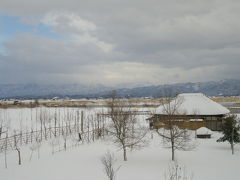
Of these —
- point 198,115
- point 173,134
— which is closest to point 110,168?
point 173,134

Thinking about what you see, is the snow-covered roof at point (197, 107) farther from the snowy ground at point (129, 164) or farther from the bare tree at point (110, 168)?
the bare tree at point (110, 168)

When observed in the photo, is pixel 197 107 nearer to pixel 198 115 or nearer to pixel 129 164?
pixel 198 115

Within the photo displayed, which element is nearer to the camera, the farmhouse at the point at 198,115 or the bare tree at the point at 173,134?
the bare tree at the point at 173,134

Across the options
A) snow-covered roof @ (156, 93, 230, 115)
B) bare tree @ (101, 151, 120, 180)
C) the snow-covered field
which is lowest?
the snow-covered field

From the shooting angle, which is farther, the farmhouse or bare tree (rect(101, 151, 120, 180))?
the farmhouse

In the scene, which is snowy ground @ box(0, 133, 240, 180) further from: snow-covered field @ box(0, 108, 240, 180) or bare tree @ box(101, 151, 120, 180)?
bare tree @ box(101, 151, 120, 180)

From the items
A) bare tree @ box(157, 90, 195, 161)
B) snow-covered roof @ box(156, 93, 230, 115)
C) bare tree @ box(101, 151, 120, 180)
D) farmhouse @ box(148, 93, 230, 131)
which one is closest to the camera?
bare tree @ box(101, 151, 120, 180)

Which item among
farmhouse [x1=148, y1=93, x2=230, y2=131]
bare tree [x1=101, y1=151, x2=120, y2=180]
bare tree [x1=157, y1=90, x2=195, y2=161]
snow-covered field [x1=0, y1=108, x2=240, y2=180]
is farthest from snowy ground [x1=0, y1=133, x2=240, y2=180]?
farmhouse [x1=148, y1=93, x2=230, y2=131]

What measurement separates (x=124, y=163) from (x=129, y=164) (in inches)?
24.4

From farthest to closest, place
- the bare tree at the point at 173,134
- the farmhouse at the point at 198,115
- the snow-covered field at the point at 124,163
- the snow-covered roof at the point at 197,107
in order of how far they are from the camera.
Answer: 1. the snow-covered roof at the point at 197,107
2. the farmhouse at the point at 198,115
3. the bare tree at the point at 173,134
4. the snow-covered field at the point at 124,163

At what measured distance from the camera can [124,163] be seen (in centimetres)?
2822

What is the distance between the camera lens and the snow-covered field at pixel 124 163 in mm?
23938

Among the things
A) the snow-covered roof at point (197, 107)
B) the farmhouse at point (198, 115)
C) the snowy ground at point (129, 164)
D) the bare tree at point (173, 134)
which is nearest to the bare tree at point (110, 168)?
the snowy ground at point (129, 164)

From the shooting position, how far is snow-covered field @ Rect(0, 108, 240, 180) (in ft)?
78.5
